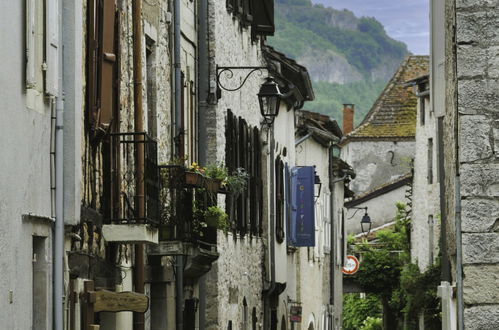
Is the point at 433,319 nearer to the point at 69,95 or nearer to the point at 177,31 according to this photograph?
the point at 177,31

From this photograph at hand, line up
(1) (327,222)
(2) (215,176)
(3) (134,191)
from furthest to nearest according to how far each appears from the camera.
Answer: (1) (327,222), (2) (215,176), (3) (134,191)

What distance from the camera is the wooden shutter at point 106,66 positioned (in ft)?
49.1

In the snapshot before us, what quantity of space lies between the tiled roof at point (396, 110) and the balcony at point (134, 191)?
43.6 metres

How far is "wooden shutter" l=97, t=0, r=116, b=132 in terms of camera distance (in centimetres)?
1496

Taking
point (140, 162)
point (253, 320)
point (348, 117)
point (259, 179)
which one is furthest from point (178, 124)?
point (348, 117)

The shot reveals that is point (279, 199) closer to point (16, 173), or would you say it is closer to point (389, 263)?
point (389, 263)

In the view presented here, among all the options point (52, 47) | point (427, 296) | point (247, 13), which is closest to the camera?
point (52, 47)

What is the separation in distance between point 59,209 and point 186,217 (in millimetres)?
5806

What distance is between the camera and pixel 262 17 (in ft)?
95.3

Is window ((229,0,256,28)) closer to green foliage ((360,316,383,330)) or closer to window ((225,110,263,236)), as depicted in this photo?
window ((225,110,263,236))

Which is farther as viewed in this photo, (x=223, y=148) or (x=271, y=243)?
(x=271, y=243)

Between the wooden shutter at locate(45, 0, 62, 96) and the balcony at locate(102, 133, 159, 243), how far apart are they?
9.20ft

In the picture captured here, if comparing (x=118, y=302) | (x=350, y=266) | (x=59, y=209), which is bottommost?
(x=118, y=302)

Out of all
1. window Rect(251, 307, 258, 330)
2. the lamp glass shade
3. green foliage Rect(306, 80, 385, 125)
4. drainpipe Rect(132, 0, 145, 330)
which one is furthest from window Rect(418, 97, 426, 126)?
green foliage Rect(306, 80, 385, 125)
